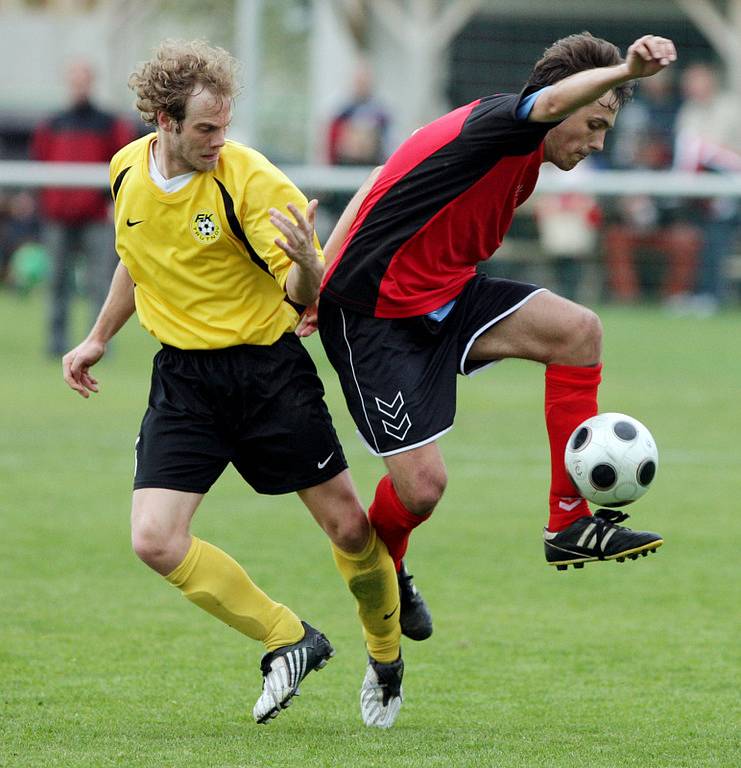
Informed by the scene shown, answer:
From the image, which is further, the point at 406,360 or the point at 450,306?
the point at 450,306

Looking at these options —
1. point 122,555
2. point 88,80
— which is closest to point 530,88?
point 122,555

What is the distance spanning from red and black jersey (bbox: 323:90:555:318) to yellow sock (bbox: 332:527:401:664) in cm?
76

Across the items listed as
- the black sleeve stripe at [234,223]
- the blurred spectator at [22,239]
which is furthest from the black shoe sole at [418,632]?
the blurred spectator at [22,239]

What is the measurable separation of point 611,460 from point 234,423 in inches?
46.0

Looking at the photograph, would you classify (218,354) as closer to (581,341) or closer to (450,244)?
(450,244)

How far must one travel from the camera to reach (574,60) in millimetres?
4867

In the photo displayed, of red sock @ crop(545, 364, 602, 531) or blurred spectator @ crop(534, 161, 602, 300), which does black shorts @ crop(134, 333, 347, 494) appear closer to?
red sock @ crop(545, 364, 602, 531)

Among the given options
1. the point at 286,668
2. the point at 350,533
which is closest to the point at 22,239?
the point at 350,533

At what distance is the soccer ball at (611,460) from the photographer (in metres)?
5.04

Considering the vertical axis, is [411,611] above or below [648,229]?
above

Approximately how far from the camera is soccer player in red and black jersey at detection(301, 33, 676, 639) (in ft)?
16.1

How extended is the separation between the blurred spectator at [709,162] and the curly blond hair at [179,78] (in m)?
13.6

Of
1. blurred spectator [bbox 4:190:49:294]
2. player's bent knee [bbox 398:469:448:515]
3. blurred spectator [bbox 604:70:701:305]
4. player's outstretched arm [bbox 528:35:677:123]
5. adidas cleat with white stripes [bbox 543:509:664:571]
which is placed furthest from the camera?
blurred spectator [bbox 4:190:49:294]

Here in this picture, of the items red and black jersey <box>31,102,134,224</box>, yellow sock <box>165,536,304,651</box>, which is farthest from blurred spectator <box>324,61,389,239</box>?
yellow sock <box>165,536,304,651</box>
